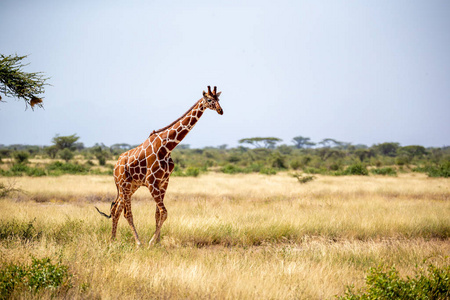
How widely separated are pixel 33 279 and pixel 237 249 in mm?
4088

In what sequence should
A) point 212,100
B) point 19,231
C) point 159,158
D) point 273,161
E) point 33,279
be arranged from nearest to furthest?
1. point 33,279
2. point 212,100
3. point 159,158
4. point 19,231
5. point 273,161

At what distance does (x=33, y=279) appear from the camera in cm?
446

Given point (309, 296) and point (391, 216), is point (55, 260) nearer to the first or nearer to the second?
point (309, 296)

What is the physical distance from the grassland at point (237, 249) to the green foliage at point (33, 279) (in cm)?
13

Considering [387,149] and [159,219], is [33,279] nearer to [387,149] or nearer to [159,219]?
[159,219]

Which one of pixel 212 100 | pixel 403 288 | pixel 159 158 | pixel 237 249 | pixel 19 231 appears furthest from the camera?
pixel 19 231

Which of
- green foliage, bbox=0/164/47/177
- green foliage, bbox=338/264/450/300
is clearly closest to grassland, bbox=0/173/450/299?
green foliage, bbox=338/264/450/300

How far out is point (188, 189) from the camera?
18359 millimetres

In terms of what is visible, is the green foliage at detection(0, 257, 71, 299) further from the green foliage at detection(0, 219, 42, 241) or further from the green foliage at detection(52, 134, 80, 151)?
the green foliage at detection(52, 134, 80, 151)

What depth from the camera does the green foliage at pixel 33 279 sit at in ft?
14.1

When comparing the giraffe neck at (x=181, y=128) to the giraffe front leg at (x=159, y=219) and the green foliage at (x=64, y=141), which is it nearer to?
the giraffe front leg at (x=159, y=219)

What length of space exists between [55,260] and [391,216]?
31.0 ft

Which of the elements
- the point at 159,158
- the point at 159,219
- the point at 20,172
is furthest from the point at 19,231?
the point at 20,172

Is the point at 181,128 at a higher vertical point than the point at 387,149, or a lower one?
lower
